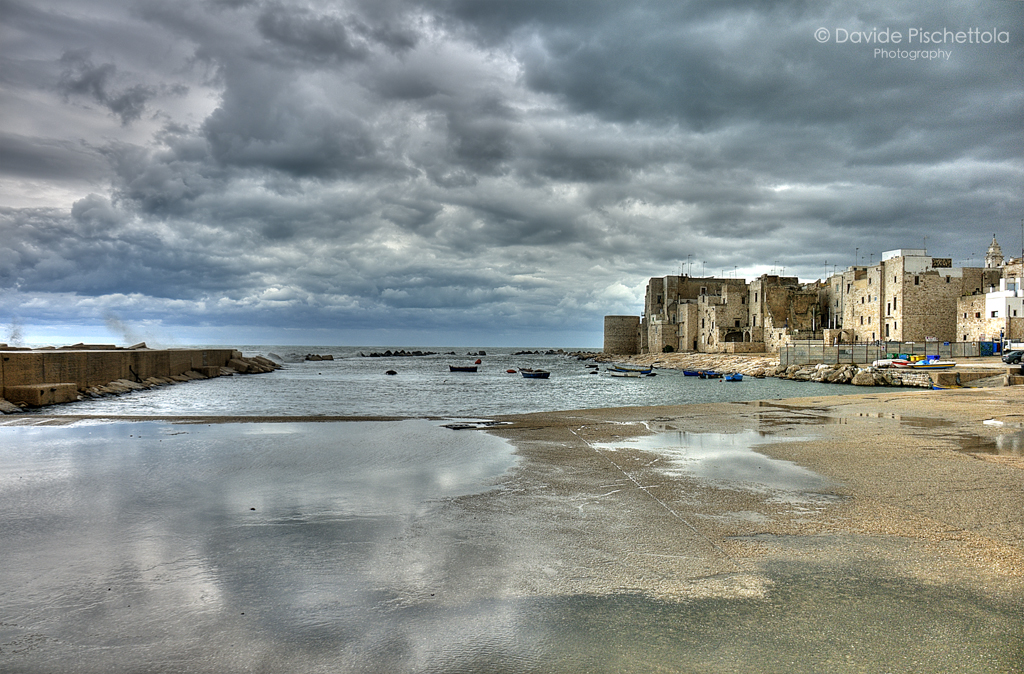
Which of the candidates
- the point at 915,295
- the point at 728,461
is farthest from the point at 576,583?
the point at 915,295

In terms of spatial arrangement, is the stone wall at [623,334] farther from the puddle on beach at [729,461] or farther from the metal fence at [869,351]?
the puddle on beach at [729,461]

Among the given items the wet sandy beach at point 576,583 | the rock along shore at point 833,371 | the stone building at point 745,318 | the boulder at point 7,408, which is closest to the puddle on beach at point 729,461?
the wet sandy beach at point 576,583

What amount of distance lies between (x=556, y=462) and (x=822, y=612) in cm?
638

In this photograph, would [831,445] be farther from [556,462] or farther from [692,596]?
[692,596]

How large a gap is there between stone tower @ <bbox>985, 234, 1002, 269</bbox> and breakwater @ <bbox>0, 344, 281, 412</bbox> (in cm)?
9386

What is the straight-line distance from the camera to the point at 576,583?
477 cm

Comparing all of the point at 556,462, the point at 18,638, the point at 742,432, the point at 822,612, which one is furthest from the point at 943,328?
the point at 18,638

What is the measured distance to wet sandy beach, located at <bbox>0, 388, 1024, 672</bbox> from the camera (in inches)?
144

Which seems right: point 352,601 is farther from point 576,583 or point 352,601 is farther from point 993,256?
point 993,256

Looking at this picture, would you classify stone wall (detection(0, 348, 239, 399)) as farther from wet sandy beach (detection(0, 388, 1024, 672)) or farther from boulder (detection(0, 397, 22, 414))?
wet sandy beach (detection(0, 388, 1024, 672))

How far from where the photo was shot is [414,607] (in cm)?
433

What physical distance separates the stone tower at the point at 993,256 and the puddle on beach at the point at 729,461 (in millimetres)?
84733

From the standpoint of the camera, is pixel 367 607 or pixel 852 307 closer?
pixel 367 607

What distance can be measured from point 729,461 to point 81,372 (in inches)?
1199
